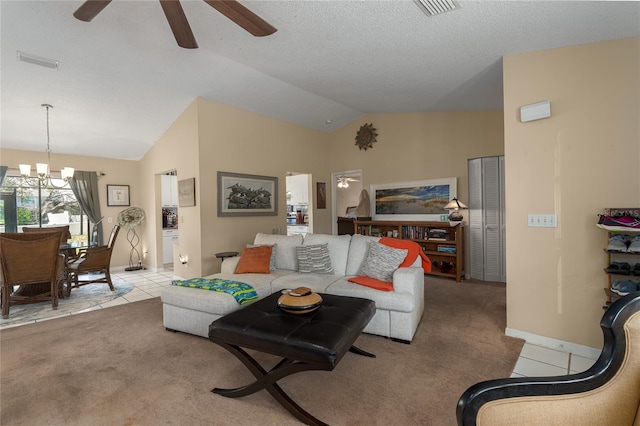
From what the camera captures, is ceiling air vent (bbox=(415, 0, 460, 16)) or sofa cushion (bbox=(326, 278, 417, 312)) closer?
ceiling air vent (bbox=(415, 0, 460, 16))

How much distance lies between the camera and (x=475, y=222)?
492cm

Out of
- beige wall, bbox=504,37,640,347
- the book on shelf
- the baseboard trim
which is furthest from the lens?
the book on shelf

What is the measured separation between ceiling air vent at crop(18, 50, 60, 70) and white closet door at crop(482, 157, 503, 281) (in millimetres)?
5914

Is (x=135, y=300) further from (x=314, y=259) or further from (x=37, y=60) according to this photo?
(x=37, y=60)

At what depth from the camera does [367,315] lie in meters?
2.28

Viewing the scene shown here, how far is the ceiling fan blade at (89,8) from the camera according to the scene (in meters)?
1.74

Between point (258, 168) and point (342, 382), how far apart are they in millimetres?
3941

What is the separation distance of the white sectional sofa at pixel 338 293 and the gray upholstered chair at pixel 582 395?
161 centimetres

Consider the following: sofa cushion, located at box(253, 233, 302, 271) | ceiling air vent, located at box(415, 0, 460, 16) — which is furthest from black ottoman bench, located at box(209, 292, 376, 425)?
ceiling air vent, located at box(415, 0, 460, 16)

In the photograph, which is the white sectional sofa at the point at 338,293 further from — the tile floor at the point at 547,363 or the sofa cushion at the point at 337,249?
the tile floor at the point at 547,363

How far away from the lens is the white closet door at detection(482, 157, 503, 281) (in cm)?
471

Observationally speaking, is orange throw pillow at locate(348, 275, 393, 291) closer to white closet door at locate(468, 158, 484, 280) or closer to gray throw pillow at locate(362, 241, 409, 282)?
gray throw pillow at locate(362, 241, 409, 282)

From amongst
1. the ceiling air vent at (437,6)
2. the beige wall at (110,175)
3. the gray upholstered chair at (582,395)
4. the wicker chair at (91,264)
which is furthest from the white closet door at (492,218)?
the beige wall at (110,175)

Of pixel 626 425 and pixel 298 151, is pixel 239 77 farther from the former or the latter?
pixel 626 425
